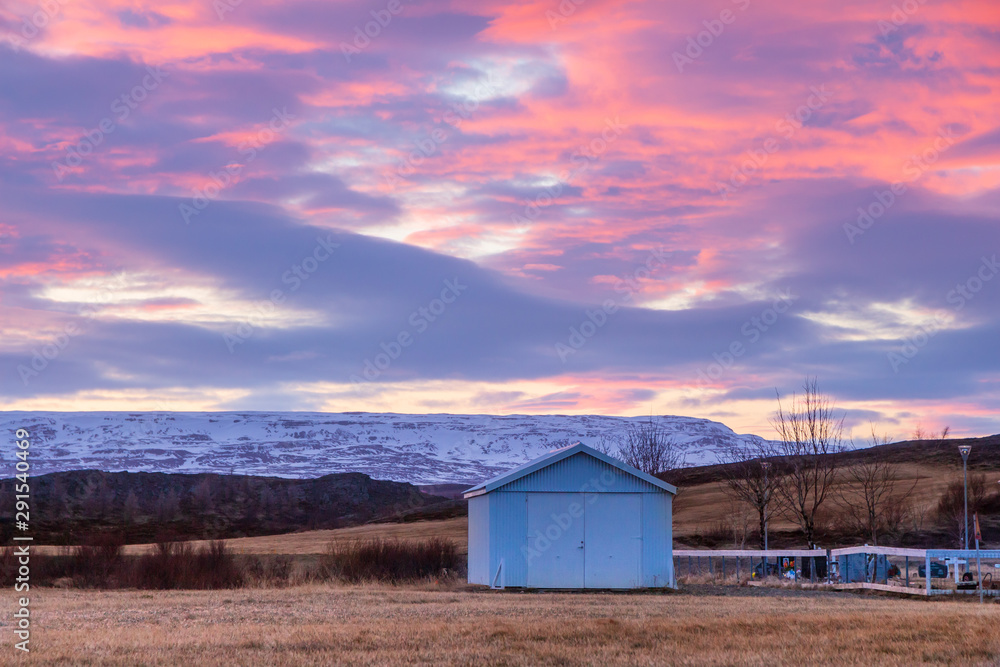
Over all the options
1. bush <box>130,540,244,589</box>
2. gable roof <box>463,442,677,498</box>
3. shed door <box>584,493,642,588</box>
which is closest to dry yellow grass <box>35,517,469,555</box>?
bush <box>130,540,244,589</box>

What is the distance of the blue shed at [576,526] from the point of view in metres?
29.7

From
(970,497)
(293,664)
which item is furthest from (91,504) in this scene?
(293,664)

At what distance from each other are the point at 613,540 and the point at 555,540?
63.7 inches

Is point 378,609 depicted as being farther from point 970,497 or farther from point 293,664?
point 970,497

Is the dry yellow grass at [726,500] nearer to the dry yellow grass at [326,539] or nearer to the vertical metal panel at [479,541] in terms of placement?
the dry yellow grass at [326,539]

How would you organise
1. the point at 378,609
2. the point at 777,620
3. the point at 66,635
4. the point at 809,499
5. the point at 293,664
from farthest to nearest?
the point at 809,499
the point at 378,609
the point at 777,620
the point at 66,635
the point at 293,664

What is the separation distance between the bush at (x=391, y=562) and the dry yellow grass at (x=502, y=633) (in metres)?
10.9

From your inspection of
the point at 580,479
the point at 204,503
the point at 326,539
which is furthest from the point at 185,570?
the point at 204,503

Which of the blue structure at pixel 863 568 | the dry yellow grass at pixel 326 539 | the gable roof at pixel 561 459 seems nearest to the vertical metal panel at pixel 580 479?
the gable roof at pixel 561 459

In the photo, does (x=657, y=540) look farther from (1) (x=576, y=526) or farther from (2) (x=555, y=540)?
(2) (x=555, y=540)

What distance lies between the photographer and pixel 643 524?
99.4 feet

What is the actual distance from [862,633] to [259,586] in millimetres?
18738

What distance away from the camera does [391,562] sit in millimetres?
34156
